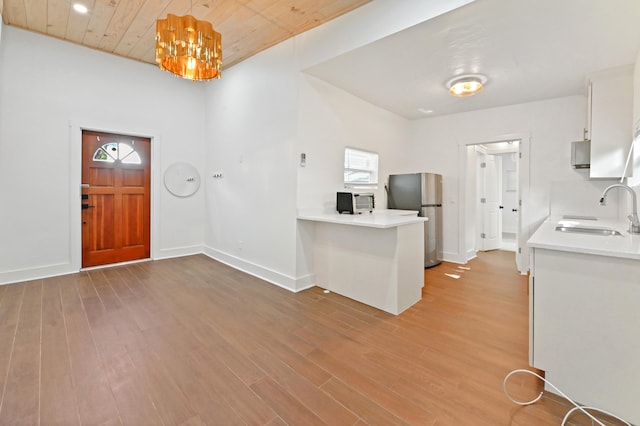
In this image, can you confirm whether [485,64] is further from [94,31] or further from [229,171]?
[94,31]

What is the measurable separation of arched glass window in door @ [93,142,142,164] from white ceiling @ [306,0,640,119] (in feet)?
10.8

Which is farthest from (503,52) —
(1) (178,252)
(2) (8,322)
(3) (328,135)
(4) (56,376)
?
(1) (178,252)

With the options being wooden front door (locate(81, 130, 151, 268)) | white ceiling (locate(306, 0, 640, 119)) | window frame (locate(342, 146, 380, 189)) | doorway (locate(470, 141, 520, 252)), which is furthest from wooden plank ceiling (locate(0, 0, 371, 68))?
doorway (locate(470, 141, 520, 252))

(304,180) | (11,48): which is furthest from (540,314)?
(11,48)

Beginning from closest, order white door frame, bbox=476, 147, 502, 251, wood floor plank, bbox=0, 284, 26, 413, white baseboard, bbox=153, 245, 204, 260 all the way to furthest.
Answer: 1. wood floor plank, bbox=0, 284, 26, 413
2. white baseboard, bbox=153, 245, 204, 260
3. white door frame, bbox=476, 147, 502, 251

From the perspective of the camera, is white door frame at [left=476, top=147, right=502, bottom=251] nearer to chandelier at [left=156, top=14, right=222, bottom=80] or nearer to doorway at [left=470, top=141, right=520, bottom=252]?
doorway at [left=470, top=141, right=520, bottom=252]

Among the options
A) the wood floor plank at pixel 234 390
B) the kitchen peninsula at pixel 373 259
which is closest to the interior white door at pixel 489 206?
the kitchen peninsula at pixel 373 259

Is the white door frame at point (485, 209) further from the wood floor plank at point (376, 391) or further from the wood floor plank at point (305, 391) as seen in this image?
the wood floor plank at point (305, 391)

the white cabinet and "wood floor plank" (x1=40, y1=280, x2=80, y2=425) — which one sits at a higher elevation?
the white cabinet

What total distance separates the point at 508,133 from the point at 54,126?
263 inches

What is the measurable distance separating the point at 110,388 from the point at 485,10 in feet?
12.1

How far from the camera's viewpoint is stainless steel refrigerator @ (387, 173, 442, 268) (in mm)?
4519

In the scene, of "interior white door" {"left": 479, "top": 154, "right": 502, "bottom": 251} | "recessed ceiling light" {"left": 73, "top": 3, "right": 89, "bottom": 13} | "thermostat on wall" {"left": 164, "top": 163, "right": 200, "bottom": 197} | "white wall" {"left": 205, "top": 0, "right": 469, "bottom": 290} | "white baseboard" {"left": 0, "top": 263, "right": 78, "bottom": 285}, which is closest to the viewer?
"white wall" {"left": 205, "top": 0, "right": 469, "bottom": 290}

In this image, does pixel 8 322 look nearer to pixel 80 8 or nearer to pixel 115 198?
pixel 115 198
